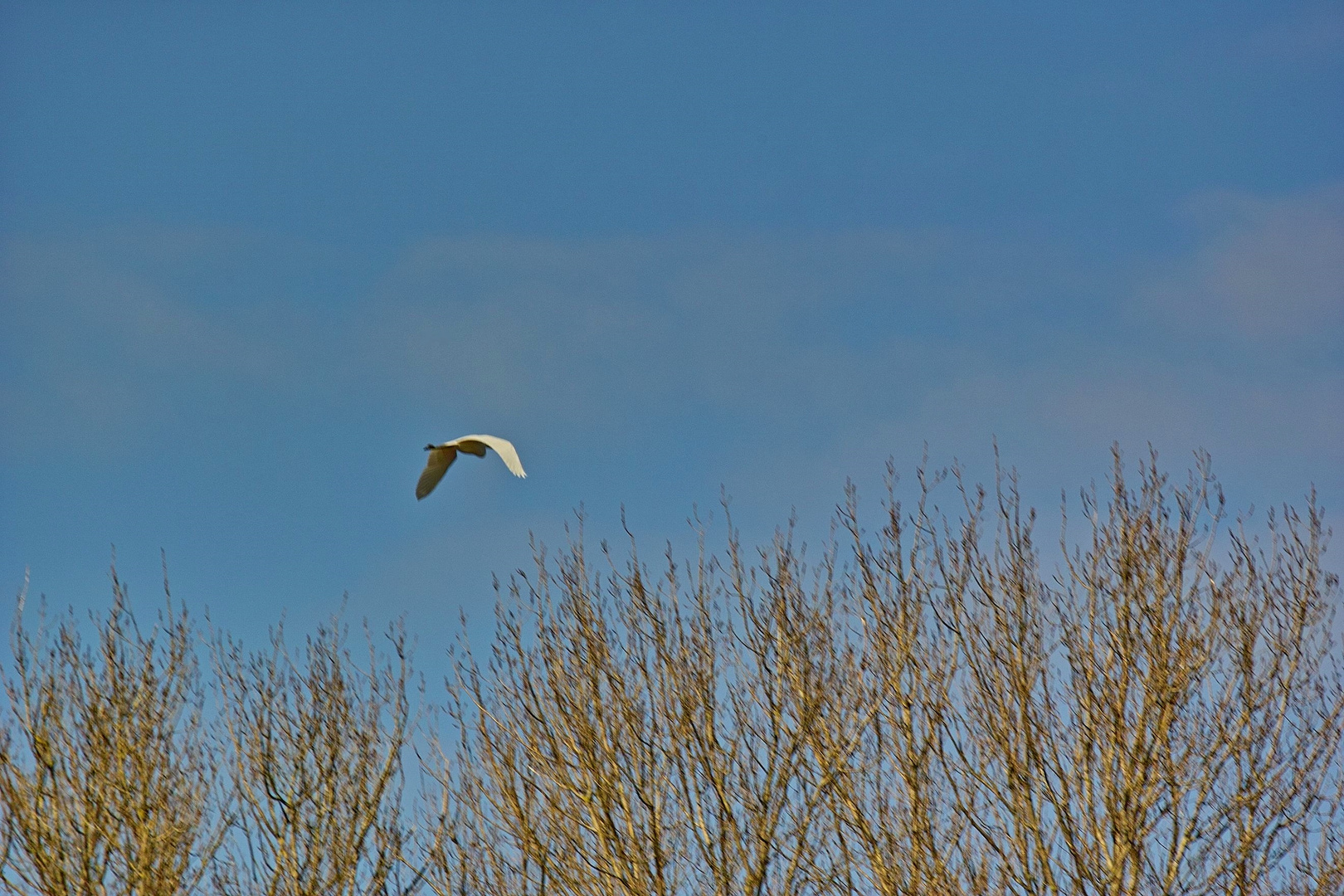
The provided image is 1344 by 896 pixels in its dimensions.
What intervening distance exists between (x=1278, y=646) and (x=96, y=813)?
8.61 metres

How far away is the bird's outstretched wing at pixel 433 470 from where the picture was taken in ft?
31.8

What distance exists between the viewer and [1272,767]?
9008mm

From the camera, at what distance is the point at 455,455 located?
9.68 meters

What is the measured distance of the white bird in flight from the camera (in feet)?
29.2

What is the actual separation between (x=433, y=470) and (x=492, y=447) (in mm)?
889

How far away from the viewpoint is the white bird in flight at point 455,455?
29.2ft

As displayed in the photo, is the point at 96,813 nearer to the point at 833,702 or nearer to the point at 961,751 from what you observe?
the point at 833,702

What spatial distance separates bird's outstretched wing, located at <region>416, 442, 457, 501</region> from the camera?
9.70 metres

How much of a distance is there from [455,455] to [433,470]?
0.23 m

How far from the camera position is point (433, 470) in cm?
978

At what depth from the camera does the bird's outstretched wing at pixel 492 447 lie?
873cm

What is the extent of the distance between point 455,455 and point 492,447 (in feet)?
2.27

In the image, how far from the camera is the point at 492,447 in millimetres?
9078

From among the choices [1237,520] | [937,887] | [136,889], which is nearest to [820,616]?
[937,887]
